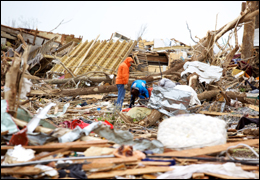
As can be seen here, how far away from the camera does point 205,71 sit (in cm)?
936

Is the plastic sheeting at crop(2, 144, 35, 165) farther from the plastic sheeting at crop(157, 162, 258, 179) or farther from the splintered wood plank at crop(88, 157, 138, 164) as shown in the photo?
the plastic sheeting at crop(157, 162, 258, 179)

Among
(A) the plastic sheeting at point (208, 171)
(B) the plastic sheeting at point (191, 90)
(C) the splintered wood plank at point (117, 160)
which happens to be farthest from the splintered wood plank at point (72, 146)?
(B) the plastic sheeting at point (191, 90)

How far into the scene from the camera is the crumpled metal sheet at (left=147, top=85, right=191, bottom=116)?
675 cm

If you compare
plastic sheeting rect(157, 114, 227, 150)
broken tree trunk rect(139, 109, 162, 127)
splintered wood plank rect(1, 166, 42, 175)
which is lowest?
broken tree trunk rect(139, 109, 162, 127)

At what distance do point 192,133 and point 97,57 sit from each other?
11.4 meters

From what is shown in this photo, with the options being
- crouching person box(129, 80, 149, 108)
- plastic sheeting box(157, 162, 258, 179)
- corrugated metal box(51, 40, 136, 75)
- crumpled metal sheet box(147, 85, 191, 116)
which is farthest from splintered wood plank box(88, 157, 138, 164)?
corrugated metal box(51, 40, 136, 75)

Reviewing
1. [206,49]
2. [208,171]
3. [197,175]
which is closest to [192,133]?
[208,171]

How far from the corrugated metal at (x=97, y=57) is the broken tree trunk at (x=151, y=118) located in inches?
313

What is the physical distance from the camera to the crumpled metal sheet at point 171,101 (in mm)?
6754

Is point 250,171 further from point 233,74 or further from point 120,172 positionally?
point 233,74

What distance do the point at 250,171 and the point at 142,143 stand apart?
1.52 m

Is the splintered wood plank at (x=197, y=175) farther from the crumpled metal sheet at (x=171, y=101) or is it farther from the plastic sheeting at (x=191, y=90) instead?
the plastic sheeting at (x=191, y=90)

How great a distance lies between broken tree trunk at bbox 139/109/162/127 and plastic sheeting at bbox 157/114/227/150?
2.10 metres

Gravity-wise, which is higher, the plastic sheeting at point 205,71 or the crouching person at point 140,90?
the plastic sheeting at point 205,71
